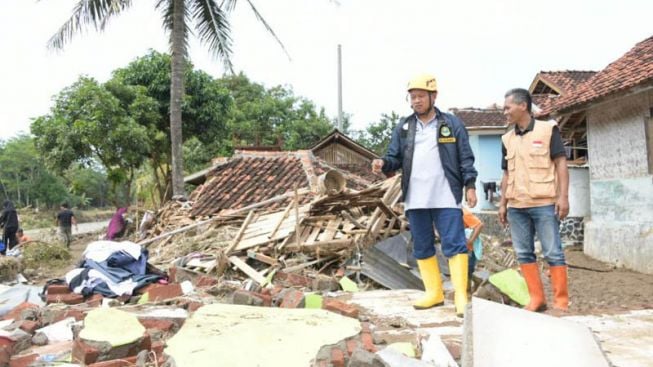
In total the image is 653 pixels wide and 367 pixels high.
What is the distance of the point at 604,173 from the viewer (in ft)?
34.3

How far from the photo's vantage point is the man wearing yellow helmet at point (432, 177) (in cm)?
357

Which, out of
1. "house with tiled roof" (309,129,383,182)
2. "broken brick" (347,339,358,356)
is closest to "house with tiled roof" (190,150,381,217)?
"broken brick" (347,339,358,356)

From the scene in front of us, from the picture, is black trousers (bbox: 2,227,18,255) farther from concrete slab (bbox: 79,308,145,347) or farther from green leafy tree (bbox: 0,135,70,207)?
green leafy tree (bbox: 0,135,70,207)

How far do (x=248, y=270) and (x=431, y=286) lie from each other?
3004 mm

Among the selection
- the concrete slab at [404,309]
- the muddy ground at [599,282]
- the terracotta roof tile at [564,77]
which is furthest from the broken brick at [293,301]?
the terracotta roof tile at [564,77]

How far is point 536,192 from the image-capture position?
337 centimetres

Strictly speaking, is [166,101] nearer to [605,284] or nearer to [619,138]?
[619,138]

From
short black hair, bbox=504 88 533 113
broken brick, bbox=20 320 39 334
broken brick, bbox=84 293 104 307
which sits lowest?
broken brick, bbox=84 293 104 307

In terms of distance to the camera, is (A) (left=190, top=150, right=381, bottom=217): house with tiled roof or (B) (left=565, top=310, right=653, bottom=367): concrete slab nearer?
(B) (left=565, top=310, right=653, bottom=367): concrete slab

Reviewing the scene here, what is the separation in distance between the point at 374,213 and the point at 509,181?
3.20m

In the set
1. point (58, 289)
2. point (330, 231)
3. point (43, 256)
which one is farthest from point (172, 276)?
point (43, 256)

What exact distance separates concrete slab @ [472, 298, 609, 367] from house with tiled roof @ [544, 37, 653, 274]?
7131 millimetres

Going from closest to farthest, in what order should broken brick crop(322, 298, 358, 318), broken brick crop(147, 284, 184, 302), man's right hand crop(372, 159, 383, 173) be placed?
broken brick crop(322, 298, 358, 318), man's right hand crop(372, 159, 383, 173), broken brick crop(147, 284, 184, 302)

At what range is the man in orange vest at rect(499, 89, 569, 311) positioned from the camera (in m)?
3.36
